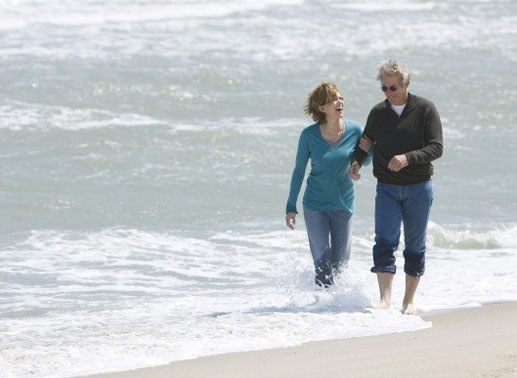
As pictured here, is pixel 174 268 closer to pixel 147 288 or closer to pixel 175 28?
pixel 147 288

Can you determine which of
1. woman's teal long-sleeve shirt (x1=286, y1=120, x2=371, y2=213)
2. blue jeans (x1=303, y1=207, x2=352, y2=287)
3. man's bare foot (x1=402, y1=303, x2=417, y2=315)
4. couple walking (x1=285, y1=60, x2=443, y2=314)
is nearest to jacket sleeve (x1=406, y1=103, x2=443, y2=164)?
couple walking (x1=285, y1=60, x2=443, y2=314)

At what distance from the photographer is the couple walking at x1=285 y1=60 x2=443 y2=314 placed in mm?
7629

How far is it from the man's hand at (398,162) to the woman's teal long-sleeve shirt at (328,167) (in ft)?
1.75

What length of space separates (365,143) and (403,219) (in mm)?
544

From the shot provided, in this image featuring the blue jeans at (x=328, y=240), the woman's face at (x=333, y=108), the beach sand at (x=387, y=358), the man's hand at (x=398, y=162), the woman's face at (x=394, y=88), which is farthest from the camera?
the blue jeans at (x=328, y=240)

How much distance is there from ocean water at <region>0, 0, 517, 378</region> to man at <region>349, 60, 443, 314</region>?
32cm

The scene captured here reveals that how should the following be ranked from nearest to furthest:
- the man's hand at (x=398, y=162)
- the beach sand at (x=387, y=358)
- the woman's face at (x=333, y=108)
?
the beach sand at (x=387, y=358) < the man's hand at (x=398, y=162) < the woman's face at (x=333, y=108)

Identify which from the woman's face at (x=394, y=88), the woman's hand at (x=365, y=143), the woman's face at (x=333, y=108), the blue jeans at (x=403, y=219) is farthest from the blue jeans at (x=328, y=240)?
the woman's face at (x=394, y=88)

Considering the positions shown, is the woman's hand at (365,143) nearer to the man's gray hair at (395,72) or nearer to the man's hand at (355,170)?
the man's hand at (355,170)

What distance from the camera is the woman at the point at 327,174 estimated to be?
7973 mm

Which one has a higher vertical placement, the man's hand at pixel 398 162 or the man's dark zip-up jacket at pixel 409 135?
the man's dark zip-up jacket at pixel 409 135

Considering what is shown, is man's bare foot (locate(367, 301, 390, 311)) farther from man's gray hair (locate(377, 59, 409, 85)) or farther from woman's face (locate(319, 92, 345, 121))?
man's gray hair (locate(377, 59, 409, 85))

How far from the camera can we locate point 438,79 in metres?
19.2

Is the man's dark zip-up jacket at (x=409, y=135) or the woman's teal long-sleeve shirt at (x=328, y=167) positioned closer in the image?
the man's dark zip-up jacket at (x=409, y=135)
